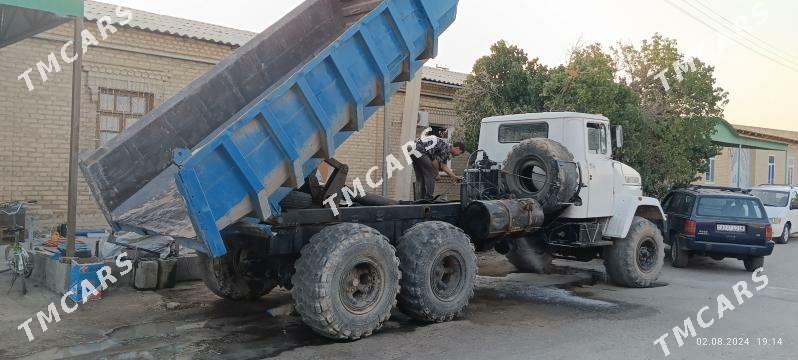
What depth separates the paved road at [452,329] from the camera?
571 centimetres

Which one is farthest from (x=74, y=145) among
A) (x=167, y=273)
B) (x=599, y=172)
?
(x=599, y=172)

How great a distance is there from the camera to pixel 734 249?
11109mm

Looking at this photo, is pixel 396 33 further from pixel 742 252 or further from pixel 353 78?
pixel 742 252

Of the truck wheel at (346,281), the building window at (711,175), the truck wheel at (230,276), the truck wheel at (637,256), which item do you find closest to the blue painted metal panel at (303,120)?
the truck wheel at (346,281)

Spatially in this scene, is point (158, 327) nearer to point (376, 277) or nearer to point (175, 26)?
point (376, 277)

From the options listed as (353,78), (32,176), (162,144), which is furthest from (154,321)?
(32,176)

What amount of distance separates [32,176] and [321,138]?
6838mm

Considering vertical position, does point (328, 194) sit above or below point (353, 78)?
below

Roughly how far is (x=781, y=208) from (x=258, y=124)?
1718cm

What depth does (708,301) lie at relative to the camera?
851cm

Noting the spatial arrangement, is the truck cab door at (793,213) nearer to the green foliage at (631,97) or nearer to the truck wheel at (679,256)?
the green foliage at (631,97)

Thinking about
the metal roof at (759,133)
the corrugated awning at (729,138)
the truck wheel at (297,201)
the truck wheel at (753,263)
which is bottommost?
the truck wheel at (753,263)

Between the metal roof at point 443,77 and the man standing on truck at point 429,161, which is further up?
the metal roof at point 443,77

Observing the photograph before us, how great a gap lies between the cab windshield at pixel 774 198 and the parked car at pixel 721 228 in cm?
679
